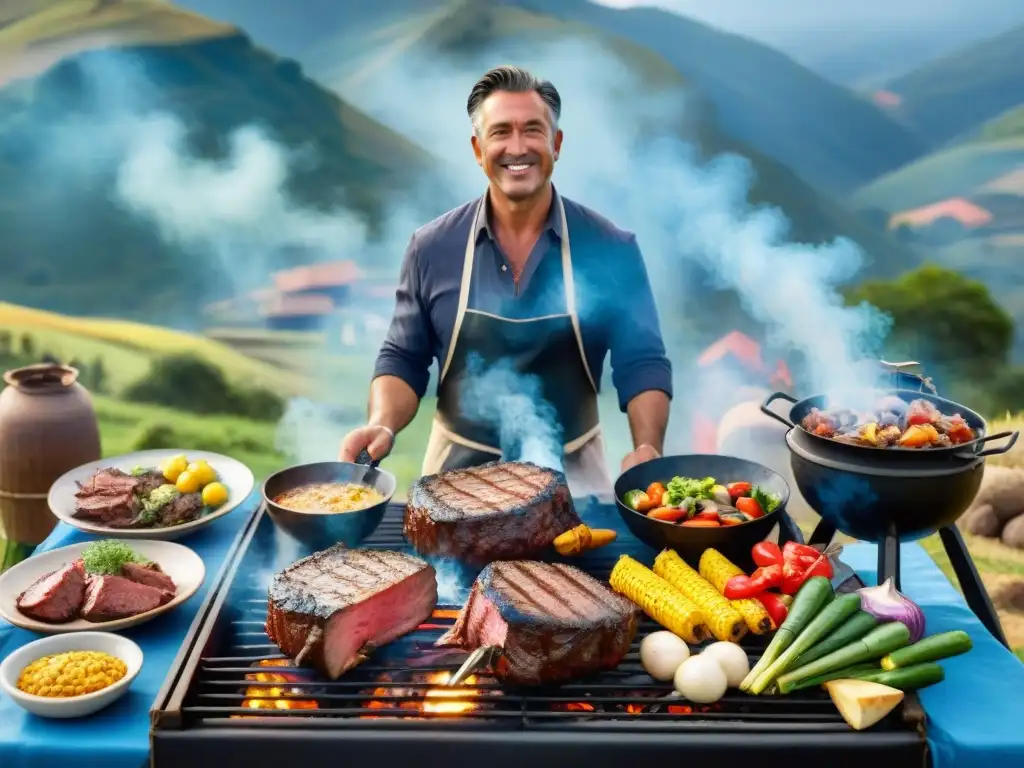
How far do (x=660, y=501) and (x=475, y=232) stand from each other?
2.40 meters

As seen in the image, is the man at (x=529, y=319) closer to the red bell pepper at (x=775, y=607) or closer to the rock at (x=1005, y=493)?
the red bell pepper at (x=775, y=607)

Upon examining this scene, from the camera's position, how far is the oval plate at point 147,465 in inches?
173

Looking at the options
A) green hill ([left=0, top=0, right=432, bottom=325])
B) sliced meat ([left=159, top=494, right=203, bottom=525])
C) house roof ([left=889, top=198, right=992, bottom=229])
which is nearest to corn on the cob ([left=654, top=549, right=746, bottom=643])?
sliced meat ([left=159, top=494, right=203, bottom=525])

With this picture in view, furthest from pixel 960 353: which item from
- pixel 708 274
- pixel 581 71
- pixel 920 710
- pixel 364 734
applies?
pixel 364 734

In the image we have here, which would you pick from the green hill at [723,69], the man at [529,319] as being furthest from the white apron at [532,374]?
the green hill at [723,69]

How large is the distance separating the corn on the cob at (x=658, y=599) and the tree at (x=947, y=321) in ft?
27.6

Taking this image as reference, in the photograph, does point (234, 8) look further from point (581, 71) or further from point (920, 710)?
point (920, 710)

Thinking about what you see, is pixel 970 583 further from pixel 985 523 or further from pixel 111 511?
pixel 985 523

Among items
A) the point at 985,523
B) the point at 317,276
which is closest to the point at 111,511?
the point at 317,276

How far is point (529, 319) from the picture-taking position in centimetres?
552

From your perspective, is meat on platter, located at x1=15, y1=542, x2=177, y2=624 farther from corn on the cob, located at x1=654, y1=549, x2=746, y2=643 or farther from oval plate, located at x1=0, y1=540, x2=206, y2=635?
corn on the cob, located at x1=654, y1=549, x2=746, y2=643

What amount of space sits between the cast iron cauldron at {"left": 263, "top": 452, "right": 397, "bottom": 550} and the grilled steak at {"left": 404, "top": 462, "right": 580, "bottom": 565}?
0.65 feet

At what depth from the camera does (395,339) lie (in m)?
5.95

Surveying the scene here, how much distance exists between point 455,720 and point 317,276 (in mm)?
9945
